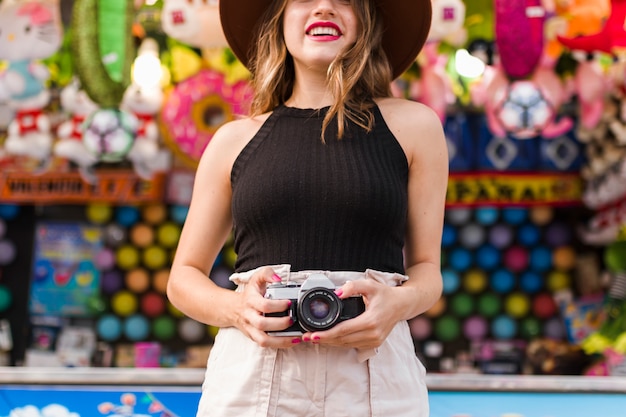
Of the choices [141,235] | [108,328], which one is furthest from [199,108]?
[108,328]

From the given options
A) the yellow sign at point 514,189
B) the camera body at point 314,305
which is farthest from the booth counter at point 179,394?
the yellow sign at point 514,189

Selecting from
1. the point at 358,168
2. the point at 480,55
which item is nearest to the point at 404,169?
the point at 358,168

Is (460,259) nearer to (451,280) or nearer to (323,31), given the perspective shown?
(451,280)

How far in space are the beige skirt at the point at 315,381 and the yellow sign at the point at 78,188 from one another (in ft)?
12.8

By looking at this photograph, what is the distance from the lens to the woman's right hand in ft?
3.73

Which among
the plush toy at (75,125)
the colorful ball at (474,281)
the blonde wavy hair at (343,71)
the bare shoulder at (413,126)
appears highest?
the blonde wavy hair at (343,71)

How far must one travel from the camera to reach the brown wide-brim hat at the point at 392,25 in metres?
1.56

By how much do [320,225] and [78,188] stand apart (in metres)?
4.07

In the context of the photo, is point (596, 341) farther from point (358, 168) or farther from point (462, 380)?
point (358, 168)

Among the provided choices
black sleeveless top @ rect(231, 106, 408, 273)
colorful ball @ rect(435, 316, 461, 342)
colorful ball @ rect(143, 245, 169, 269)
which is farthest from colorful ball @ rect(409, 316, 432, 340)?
black sleeveless top @ rect(231, 106, 408, 273)

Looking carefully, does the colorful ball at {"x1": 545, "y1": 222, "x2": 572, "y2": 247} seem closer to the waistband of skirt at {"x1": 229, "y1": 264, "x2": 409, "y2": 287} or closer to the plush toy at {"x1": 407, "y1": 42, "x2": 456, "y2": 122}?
the plush toy at {"x1": 407, "y1": 42, "x2": 456, "y2": 122}

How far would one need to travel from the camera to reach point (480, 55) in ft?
12.6

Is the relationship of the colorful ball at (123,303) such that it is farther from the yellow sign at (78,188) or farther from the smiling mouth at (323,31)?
the smiling mouth at (323,31)

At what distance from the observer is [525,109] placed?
359cm
